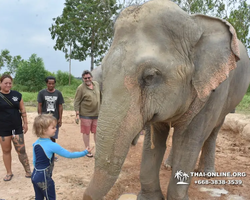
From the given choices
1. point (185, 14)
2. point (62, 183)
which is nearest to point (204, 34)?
point (185, 14)

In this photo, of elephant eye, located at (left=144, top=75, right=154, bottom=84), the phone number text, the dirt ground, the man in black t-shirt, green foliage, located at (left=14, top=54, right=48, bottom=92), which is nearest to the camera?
elephant eye, located at (left=144, top=75, right=154, bottom=84)

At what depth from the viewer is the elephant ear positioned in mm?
2258

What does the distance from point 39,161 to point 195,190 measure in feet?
7.39

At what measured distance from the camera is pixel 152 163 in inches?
121

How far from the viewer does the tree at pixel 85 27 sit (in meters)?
18.1

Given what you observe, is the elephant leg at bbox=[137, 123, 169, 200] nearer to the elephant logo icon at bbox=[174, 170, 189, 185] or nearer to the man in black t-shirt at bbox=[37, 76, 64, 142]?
the elephant logo icon at bbox=[174, 170, 189, 185]

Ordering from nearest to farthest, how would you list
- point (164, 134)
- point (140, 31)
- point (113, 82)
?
point (113, 82) → point (140, 31) → point (164, 134)

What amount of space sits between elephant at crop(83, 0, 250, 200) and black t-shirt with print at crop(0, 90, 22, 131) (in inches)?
92.9

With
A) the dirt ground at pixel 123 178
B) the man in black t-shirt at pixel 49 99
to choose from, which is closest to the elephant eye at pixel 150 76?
the dirt ground at pixel 123 178

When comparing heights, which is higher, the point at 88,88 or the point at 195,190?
the point at 88,88

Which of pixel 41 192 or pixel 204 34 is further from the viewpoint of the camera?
pixel 41 192

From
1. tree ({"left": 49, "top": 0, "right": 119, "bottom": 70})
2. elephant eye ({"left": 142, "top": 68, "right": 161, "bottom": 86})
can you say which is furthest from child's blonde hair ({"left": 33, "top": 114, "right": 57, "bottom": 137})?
tree ({"left": 49, "top": 0, "right": 119, "bottom": 70})

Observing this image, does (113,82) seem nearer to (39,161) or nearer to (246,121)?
(39,161)

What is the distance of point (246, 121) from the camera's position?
273 inches
